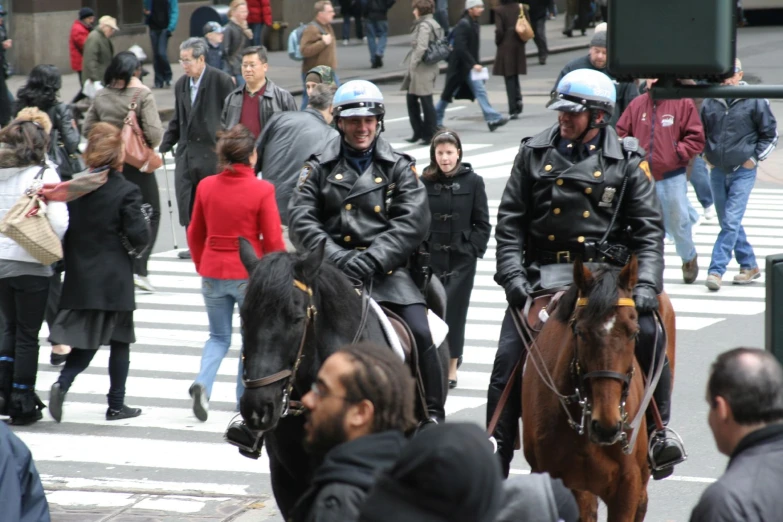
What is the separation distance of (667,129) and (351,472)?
9611 millimetres

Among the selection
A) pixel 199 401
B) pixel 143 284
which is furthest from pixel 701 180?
pixel 199 401

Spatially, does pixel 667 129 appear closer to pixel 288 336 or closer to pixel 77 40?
pixel 288 336

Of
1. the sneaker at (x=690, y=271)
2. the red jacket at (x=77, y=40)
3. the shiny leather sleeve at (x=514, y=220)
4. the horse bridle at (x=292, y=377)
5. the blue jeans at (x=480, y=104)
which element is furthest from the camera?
the red jacket at (x=77, y=40)

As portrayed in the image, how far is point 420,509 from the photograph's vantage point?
294cm

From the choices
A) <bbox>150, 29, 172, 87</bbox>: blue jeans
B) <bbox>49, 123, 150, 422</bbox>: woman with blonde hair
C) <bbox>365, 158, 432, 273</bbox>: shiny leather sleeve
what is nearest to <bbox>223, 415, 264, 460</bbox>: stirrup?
<bbox>365, 158, 432, 273</bbox>: shiny leather sleeve

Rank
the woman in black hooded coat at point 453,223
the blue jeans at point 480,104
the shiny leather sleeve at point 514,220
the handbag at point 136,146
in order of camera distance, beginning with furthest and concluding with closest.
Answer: the blue jeans at point 480,104 < the handbag at point 136,146 < the woman in black hooded coat at point 453,223 < the shiny leather sleeve at point 514,220

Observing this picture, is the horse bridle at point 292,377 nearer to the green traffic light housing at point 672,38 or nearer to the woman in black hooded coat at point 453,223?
the green traffic light housing at point 672,38

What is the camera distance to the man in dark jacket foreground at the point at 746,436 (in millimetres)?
3479

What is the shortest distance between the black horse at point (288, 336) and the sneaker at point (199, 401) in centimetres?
318

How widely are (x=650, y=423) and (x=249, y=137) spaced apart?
3806 mm

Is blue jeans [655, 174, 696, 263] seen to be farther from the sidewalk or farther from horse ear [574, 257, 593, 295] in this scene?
the sidewalk

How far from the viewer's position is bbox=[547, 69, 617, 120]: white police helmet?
639 centimetres

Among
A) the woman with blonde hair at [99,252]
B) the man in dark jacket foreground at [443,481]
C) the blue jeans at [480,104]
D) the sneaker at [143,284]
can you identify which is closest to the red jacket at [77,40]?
the blue jeans at [480,104]

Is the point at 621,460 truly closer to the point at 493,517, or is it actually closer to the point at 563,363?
the point at 563,363
